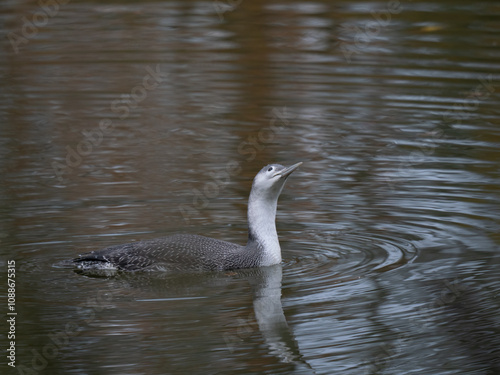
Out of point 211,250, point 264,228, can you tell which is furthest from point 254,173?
point 211,250

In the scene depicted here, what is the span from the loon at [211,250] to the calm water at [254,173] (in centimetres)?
13

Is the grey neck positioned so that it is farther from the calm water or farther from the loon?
the calm water

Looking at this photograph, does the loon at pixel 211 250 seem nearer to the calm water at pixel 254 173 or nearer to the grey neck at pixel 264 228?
A: the grey neck at pixel 264 228

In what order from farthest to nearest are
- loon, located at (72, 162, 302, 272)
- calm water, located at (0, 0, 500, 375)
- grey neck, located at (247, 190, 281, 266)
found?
grey neck, located at (247, 190, 281, 266) < loon, located at (72, 162, 302, 272) < calm water, located at (0, 0, 500, 375)

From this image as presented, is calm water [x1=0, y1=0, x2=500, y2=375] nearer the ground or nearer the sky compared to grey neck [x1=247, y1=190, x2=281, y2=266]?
nearer the ground

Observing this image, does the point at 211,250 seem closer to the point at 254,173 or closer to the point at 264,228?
the point at 264,228

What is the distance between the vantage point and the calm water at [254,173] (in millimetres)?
8125

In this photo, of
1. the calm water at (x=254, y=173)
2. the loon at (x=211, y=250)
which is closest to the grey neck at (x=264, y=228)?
the loon at (x=211, y=250)

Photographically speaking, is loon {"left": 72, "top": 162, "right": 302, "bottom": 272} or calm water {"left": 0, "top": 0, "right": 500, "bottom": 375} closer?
calm water {"left": 0, "top": 0, "right": 500, "bottom": 375}

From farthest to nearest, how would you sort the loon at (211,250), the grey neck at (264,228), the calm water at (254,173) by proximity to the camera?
the grey neck at (264,228) < the loon at (211,250) < the calm water at (254,173)

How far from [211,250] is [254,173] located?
10.3 ft

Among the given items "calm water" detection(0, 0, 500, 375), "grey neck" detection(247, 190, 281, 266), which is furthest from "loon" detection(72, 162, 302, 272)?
"calm water" detection(0, 0, 500, 375)

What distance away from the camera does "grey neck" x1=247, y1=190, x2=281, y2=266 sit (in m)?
9.79

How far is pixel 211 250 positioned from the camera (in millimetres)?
9656
